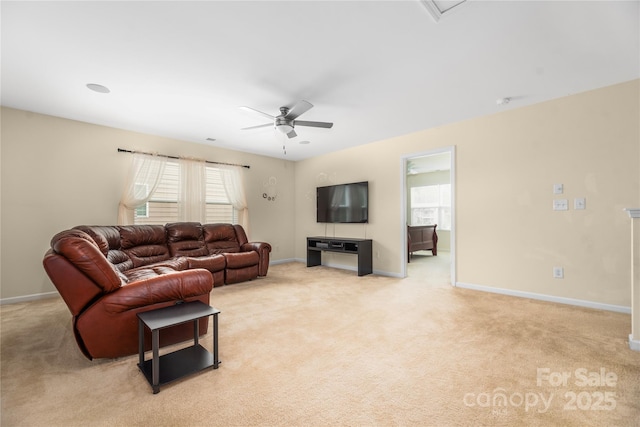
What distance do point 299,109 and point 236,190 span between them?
3.18 meters

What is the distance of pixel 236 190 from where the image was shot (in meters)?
5.77

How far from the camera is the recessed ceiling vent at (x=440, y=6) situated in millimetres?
1852

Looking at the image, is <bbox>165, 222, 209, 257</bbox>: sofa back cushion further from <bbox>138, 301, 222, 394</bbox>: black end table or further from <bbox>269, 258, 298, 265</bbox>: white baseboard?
<bbox>138, 301, 222, 394</bbox>: black end table

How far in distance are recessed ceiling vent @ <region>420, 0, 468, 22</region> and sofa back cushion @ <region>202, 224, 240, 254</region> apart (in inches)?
173

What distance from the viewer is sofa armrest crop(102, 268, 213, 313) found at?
202 cm

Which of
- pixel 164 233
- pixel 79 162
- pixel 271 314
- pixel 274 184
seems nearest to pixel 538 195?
pixel 271 314

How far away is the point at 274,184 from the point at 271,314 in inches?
156

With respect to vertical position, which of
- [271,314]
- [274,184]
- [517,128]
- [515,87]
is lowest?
[271,314]

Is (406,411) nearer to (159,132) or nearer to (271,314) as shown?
(271,314)

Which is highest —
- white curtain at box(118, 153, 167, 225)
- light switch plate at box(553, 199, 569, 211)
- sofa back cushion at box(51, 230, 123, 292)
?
white curtain at box(118, 153, 167, 225)

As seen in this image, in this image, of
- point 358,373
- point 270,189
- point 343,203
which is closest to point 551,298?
point 358,373

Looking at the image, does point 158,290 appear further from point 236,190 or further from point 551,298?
point 551,298

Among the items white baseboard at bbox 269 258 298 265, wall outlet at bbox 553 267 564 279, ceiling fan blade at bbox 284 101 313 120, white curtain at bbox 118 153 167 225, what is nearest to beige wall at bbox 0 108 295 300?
white curtain at bbox 118 153 167 225

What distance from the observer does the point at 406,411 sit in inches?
60.1
